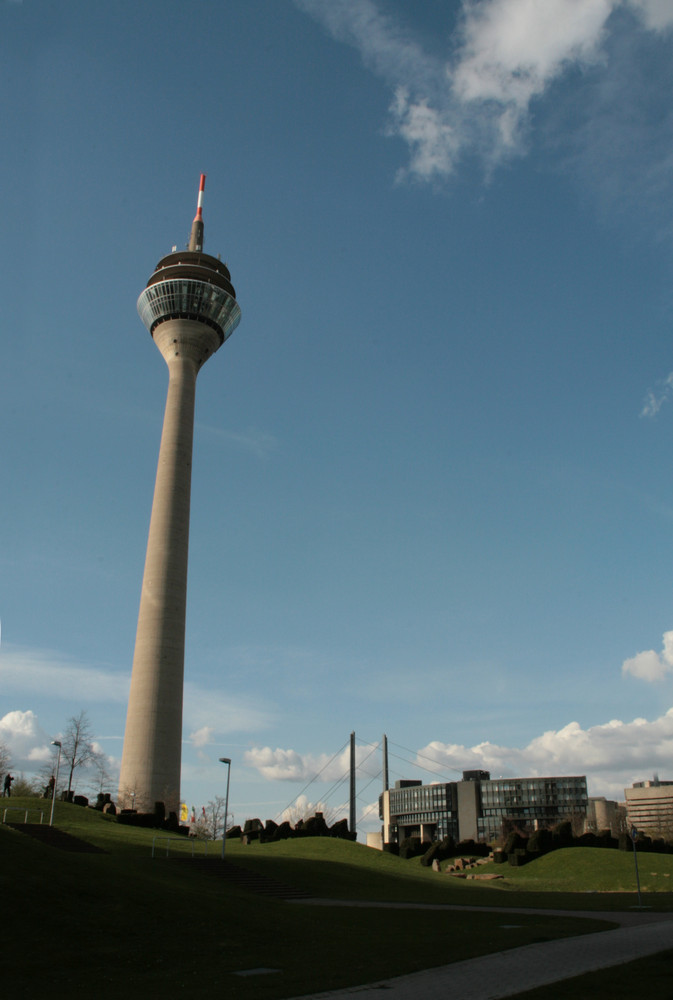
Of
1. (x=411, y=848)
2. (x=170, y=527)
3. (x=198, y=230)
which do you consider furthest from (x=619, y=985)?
(x=198, y=230)

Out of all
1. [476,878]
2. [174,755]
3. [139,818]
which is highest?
[174,755]

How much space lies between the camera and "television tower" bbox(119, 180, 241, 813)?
244 feet

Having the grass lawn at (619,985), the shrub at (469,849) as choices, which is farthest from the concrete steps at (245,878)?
the shrub at (469,849)

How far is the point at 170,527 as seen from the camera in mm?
83562

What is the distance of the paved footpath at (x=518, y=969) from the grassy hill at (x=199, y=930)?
29.7 inches

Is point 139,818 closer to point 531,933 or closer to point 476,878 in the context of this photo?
point 476,878

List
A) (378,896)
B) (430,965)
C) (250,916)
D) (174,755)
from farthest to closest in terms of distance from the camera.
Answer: (174,755)
(378,896)
(250,916)
(430,965)

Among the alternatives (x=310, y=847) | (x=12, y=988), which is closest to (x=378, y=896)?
(x=310, y=847)

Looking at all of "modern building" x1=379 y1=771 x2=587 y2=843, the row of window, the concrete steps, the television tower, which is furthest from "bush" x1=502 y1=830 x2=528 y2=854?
"modern building" x1=379 y1=771 x2=587 y2=843

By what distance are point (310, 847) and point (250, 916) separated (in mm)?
33605

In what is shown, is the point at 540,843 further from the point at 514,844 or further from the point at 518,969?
the point at 518,969

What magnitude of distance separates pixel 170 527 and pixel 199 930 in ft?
207

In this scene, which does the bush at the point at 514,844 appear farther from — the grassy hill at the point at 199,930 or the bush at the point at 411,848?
the grassy hill at the point at 199,930

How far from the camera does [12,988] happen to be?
15953 millimetres
